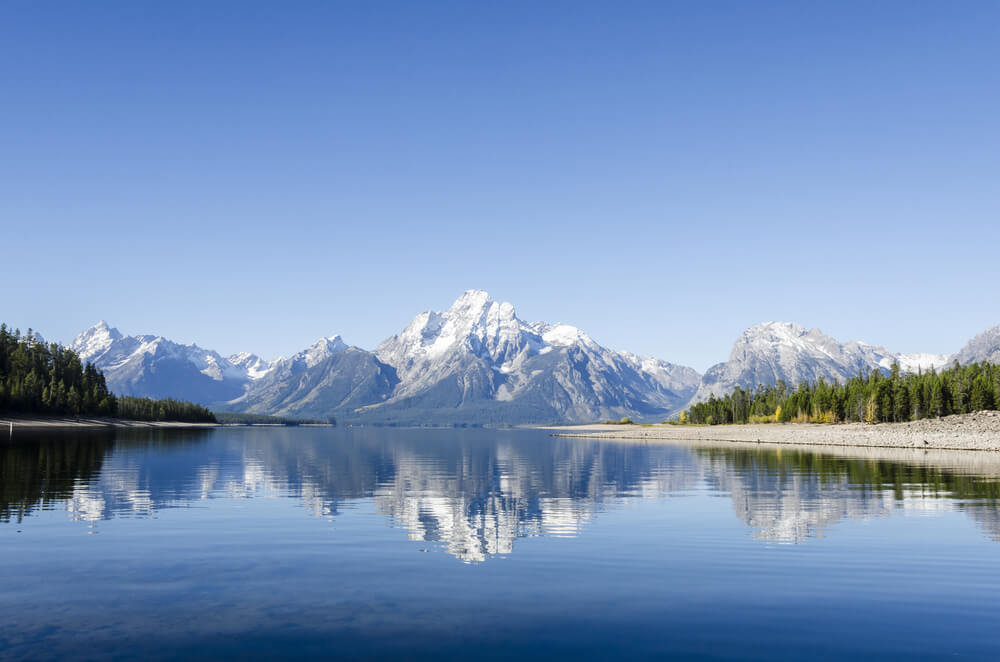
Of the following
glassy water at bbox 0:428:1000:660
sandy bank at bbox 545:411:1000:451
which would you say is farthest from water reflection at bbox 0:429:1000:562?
sandy bank at bbox 545:411:1000:451

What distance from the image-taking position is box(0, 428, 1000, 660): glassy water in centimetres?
1734

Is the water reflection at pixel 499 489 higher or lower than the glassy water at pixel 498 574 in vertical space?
lower

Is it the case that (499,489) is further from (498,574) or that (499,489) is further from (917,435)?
(917,435)

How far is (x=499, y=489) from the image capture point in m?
60.3

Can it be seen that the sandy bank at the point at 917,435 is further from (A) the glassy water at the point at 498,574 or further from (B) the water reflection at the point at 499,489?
(A) the glassy water at the point at 498,574

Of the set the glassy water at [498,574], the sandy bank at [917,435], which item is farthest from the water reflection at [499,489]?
the sandy bank at [917,435]

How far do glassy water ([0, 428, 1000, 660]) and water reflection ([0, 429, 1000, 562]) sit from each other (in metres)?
0.45

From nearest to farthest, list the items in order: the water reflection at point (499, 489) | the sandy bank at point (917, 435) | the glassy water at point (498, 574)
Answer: the glassy water at point (498, 574) → the water reflection at point (499, 489) → the sandy bank at point (917, 435)

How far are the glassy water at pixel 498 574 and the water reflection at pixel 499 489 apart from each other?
0.45 m

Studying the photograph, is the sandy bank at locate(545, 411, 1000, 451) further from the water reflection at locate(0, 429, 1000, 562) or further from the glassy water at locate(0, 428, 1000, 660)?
the glassy water at locate(0, 428, 1000, 660)

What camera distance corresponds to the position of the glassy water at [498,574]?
1734cm

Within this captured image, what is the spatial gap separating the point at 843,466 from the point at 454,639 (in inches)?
2914

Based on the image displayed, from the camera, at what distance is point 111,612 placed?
19.6m

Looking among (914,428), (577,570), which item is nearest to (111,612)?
(577,570)
